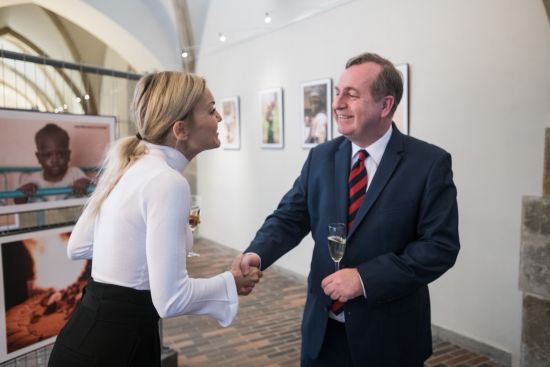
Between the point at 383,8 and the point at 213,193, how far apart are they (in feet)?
15.7

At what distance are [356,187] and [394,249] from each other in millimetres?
306

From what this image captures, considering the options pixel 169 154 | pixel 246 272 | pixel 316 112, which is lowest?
pixel 246 272

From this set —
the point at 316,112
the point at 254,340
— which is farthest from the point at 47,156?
the point at 316,112

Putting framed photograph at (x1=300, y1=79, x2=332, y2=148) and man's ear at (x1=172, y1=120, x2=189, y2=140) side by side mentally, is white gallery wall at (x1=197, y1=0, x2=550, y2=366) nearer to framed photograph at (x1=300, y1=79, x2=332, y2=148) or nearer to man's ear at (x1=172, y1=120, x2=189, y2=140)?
framed photograph at (x1=300, y1=79, x2=332, y2=148)

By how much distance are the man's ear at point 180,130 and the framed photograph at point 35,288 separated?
5.94ft

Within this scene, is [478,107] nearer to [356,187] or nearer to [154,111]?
[356,187]

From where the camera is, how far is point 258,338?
13.8ft

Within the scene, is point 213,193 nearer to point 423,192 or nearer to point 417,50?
Answer: point 417,50

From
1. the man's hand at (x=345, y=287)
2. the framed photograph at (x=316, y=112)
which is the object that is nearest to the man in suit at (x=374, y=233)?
the man's hand at (x=345, y=287)

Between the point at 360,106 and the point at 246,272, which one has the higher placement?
the point at 360,106

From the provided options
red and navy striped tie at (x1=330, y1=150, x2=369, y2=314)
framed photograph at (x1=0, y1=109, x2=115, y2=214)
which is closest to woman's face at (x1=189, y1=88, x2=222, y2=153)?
red and navy striped tie at (x1=330, y1=150, x2=369, y2=314)

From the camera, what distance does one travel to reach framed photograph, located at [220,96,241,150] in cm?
733

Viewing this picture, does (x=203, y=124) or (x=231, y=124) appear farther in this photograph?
(x=231, y=124)

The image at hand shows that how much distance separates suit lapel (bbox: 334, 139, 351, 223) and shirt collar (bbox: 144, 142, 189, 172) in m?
0.68
